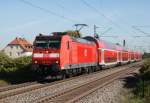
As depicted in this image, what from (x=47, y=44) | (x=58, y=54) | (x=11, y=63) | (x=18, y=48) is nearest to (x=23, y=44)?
(x=18, y=48)

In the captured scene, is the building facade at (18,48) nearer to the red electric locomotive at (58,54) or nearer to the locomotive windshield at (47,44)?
the red electric locomotive at (58,54)

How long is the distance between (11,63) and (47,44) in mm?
3656

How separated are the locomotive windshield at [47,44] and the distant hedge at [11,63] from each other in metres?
2.70

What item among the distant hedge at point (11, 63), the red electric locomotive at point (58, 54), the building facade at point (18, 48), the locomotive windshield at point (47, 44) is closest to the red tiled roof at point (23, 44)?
the building facade at point (18, 48)

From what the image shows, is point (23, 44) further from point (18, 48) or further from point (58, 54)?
point (58, 54)

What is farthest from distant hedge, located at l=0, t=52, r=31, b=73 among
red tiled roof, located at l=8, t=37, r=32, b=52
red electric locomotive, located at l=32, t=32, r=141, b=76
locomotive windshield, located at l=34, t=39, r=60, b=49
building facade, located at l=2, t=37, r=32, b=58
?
red tiled roof, located at l=8, t=37, r=32, b=52

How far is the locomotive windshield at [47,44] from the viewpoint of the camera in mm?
25766

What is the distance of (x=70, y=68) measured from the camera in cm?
2781

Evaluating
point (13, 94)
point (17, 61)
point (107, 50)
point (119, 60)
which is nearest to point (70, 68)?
point (17, 61)

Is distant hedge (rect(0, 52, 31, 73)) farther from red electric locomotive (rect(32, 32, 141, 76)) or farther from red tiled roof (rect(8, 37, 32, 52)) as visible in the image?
red tiled roof (rect(8, 37, 32, 52))

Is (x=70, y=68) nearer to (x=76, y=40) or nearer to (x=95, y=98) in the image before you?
(x=76, y=40)

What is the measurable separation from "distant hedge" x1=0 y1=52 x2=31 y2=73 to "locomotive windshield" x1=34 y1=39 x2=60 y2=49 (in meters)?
2.70

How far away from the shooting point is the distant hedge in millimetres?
27094

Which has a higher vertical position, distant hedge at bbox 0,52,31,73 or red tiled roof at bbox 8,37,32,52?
red tiled roof at bbox 8,37,32,52
